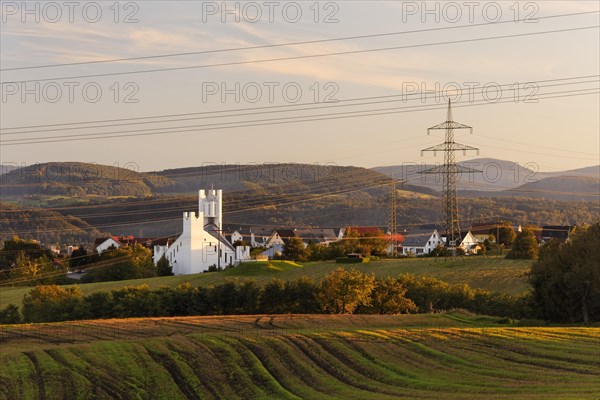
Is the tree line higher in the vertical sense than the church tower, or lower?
lower

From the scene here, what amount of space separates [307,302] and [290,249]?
144ft

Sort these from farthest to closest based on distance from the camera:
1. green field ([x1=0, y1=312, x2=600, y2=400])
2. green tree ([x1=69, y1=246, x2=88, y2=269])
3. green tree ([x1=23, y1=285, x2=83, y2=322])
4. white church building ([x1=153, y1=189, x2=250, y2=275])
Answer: green tree ([x1=69, y1=246, x2=88, y2=269]) < white church building ([x1=153, y1=189, x2=250, y2=275]) < green tree ([x1=23, y1=285, x2=83, y2=322]) < green field ([x1=0, y1=312, x2=600, y2=400])

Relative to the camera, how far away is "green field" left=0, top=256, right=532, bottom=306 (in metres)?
89.9

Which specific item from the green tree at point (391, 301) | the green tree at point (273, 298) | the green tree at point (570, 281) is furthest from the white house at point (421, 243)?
the green tree at point (570, 281)

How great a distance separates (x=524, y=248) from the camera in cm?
10288

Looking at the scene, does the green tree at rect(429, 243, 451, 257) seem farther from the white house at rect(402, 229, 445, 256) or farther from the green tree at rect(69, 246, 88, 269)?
the green tree at rect(69, 246, 88, 269)

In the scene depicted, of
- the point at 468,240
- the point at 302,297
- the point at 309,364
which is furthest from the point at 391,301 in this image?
the point at 468,240

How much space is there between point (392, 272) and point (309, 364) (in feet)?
175

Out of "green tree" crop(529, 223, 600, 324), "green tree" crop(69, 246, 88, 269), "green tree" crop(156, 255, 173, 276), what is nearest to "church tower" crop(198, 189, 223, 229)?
"green tree" crop(156, 255, 173, 276)

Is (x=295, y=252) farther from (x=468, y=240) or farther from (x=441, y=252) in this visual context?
(x=468, y=240)

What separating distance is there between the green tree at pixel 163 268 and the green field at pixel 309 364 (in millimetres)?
63713

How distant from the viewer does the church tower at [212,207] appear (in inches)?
5664

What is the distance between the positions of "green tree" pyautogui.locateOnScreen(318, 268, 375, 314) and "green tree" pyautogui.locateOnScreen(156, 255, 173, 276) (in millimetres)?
48931

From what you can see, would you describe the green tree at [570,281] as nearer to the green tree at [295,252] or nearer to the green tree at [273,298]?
the green tree at [273,298]
